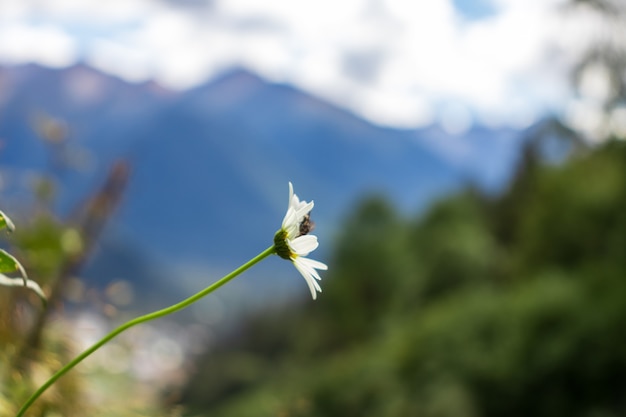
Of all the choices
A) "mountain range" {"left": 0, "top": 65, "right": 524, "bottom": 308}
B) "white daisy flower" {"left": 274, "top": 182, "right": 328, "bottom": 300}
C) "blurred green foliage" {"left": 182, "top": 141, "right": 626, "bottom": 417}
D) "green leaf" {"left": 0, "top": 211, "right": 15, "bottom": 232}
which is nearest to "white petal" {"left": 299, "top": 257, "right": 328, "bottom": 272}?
"white daisy flower" {"left": 274, "top": 182, "right": 328, "bottom": 300}

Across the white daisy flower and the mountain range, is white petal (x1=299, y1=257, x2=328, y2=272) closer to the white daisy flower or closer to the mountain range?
the white daisy flower

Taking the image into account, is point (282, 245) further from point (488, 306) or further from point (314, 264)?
point (488, 306)

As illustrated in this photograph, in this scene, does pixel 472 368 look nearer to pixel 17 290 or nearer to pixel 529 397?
pixel 529 397

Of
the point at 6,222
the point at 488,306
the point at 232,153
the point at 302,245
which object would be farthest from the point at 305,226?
the point at 232,153

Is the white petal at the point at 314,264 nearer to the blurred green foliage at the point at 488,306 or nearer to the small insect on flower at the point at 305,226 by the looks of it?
the small insect on flower at the point at 305,226

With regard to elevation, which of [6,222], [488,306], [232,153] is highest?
[232,153]

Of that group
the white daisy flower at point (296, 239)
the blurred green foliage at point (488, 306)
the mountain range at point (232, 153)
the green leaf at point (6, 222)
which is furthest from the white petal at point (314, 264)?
the mountain range at point (232, 153)
